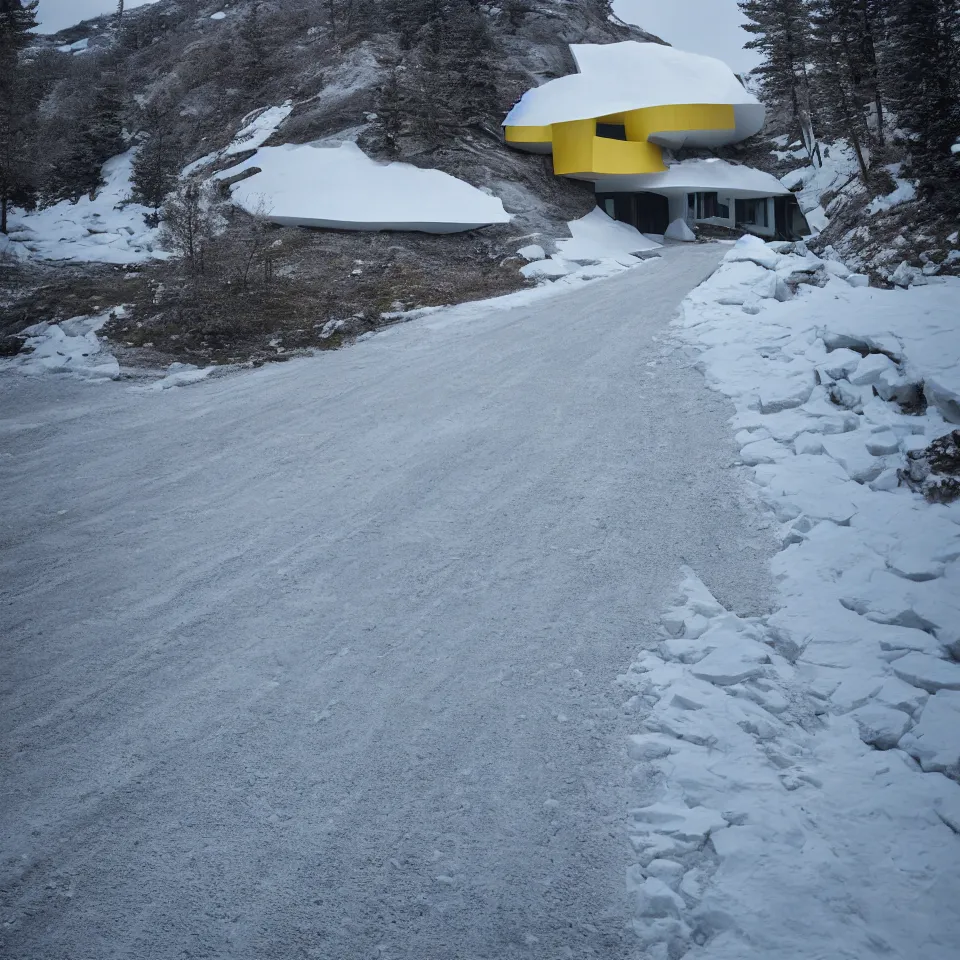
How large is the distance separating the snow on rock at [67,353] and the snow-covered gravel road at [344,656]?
1.85m

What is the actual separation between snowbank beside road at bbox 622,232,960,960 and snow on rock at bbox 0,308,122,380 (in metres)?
10.9

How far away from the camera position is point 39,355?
11656 millimetres

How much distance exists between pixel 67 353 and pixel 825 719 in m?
13.3

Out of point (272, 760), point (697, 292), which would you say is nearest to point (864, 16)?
point (697, 292)

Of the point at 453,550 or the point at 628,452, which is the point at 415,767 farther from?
the point at 628,452

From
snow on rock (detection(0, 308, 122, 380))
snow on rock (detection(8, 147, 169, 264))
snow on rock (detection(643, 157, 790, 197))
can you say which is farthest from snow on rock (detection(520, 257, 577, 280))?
snow on rock (detection(643, 157, 790, 197))

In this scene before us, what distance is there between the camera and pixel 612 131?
3009cm

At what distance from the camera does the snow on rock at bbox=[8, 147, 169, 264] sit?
17.3 metres

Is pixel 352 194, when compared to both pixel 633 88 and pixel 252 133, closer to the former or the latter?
pixel 252 133

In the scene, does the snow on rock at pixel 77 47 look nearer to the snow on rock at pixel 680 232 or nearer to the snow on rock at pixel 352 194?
the snow on rock at pixel 352 194

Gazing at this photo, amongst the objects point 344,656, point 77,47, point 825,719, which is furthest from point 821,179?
point 77,47

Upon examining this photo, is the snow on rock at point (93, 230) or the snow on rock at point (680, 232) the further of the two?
the snow on rock at point (680, 232)

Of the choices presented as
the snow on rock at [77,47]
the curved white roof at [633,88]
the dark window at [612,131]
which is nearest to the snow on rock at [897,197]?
the curved white roof at [633,88]

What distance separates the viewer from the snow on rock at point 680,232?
28828 mm
